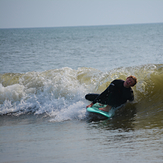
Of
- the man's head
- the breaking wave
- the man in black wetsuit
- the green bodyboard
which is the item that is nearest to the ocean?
the breaking wave

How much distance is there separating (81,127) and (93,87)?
302cm

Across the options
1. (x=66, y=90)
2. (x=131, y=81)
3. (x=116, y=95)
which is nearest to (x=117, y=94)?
(x=116, y=95)

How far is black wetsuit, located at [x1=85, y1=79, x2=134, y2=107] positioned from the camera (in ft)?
19.3

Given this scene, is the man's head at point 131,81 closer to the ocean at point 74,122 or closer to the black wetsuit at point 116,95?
the black wetsuit at point 116,95

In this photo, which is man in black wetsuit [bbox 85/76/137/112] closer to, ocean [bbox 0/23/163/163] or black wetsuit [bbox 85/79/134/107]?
black wetsuit [bbox 85/79/134/107]

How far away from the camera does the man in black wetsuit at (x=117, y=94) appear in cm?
582

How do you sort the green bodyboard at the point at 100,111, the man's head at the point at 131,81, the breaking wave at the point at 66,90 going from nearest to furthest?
the man's head at the point at 131,81 < the green bodyboard at the point at 100,111 < the breaking wave at the point at 66,90

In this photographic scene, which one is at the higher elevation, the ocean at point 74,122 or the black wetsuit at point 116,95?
the black wetsuit at point 116,95

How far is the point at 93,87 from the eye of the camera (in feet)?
26.7

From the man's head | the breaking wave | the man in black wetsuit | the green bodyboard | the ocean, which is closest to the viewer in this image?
the ocean

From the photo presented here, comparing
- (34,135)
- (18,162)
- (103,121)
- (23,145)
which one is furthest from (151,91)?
(18,162)

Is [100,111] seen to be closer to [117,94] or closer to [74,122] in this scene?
[117,94]

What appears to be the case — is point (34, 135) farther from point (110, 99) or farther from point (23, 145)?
point (110, 99)

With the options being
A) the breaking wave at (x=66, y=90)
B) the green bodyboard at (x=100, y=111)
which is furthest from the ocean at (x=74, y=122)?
the green bodyboard at (x=100, y=111)
